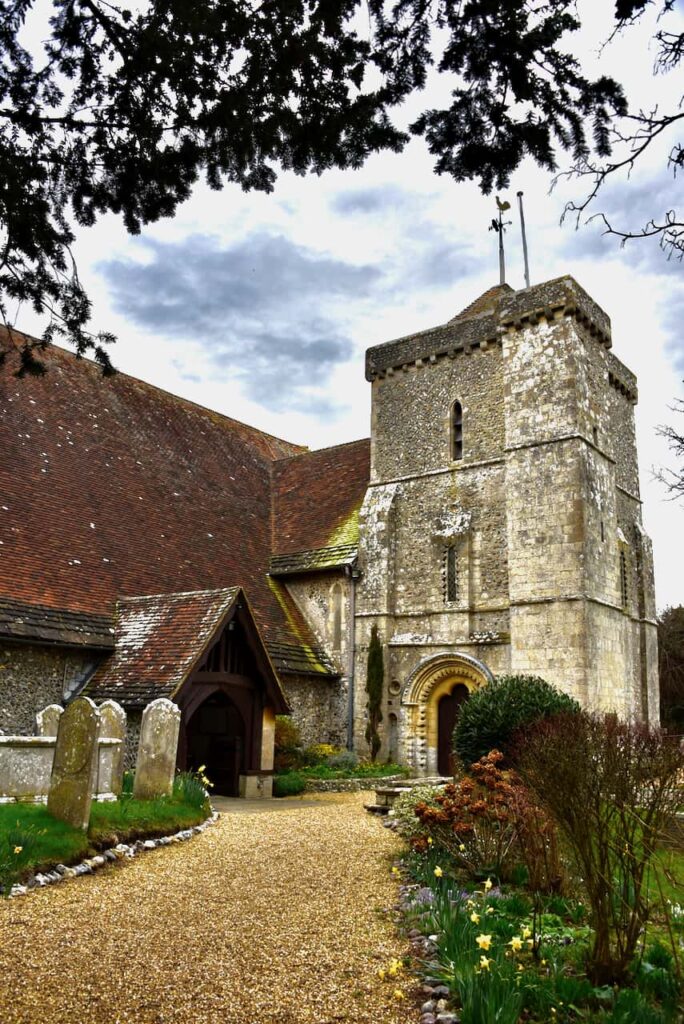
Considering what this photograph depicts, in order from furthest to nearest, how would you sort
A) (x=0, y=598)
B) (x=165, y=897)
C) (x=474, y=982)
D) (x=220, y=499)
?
1. (x=220, y=499)
2. (x=0, y=598)
3. (x=165, y=897)
4. (x=474, y=982)

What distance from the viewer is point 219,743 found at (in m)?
14.9

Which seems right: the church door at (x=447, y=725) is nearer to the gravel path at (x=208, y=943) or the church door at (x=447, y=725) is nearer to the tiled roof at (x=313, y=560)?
the tiled roof at (x=313, y=560)

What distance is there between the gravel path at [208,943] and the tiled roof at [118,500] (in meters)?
7.15

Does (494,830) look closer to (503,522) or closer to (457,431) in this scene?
(503,522)

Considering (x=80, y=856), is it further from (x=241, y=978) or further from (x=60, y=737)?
(x=241, y=978)

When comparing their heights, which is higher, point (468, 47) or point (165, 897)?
point (468, 47)

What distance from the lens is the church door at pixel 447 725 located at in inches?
705

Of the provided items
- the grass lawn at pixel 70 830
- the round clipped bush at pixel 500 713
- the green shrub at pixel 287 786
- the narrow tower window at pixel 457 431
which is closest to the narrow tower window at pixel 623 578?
the narrow tower window at pixel 457 431

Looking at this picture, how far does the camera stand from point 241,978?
4.62m

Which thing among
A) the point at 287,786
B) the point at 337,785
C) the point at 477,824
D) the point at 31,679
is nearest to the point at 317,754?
the point at 337,785

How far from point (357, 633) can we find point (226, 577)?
11.2 feet

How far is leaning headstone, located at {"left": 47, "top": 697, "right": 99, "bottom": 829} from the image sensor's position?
7.71 metres

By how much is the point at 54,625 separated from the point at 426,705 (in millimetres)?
8726

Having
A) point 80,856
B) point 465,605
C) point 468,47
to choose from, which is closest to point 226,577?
point 465,605
